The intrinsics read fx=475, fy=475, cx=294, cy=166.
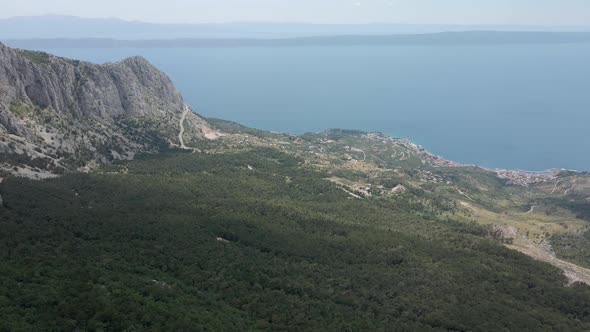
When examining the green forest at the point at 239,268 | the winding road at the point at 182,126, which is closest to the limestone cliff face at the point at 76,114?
the winding road at the point at 182,126

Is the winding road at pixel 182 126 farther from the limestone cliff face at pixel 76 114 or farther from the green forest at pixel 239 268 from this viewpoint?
the green forest at pixel 239 268

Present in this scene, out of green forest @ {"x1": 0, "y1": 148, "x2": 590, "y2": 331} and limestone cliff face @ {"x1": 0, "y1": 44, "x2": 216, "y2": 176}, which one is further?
limestone cliff face @ {"x1": 0, "y1": 44, "x2": 216, "y2": 176}

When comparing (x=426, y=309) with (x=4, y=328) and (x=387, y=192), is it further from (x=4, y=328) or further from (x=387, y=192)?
(x=387, y=192)

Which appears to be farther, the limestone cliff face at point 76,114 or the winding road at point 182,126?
the winding road at point 182,126

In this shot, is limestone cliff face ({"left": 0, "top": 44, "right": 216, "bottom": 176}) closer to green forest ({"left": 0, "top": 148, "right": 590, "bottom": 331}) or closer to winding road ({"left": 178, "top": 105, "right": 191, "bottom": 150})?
winding road ({"left": 178, "top": 105, "right": 191, "bottom": 150})

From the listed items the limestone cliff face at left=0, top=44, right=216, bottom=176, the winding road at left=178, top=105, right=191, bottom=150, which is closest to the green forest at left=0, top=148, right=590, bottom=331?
the limestone cliff face at left=0, top=44, right=216, bottom=176

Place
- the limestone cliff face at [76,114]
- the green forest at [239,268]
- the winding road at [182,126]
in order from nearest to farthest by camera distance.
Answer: the green forest at [239,268]
the limestone cliff face at [76,114]
the winding road at [182,126]
